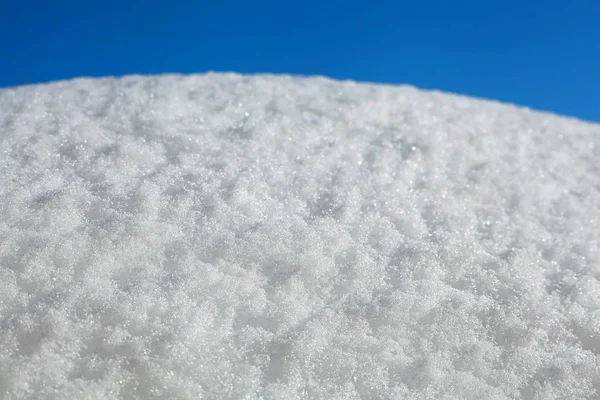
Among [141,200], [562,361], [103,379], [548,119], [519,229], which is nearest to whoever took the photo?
[103,379]

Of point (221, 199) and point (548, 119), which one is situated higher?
point (548, 119)

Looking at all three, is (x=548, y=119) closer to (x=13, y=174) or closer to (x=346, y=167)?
(x=346, y=167)

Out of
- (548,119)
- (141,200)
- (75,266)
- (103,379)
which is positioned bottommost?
(103,379)

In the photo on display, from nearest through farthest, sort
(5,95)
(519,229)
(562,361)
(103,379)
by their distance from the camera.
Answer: (103,379), (562,361), (519,229), (5,95)

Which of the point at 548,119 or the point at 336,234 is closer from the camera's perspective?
the point at 336,234

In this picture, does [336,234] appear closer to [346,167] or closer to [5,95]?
[346,167]

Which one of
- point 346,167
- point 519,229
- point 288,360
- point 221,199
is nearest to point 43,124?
point 221,199

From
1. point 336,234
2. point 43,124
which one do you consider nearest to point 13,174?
point 43,124
